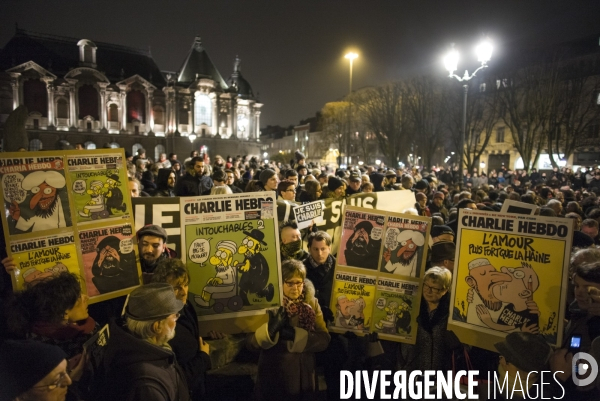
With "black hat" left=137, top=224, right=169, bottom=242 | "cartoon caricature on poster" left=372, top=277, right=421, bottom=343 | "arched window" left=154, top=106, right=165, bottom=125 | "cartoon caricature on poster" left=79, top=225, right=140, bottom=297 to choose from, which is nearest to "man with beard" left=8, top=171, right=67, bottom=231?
"cartoon caricature on poster" left=79, top=225, right=140, bottom=297

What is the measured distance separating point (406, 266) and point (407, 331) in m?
0.58

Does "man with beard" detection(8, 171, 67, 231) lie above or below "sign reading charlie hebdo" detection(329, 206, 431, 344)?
above

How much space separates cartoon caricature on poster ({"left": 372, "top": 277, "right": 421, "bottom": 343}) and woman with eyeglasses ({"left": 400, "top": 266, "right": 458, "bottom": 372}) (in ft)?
0.24

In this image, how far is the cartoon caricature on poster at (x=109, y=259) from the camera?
3.52 meters

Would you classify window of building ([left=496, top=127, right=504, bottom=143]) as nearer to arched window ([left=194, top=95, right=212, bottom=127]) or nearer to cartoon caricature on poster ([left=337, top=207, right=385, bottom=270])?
arched window ([left=194, top=95, right=212, bottom=127])

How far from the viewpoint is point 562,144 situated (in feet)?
105

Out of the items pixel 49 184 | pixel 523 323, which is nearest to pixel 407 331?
pixel 523 323

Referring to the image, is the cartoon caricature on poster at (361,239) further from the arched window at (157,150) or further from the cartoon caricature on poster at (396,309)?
the arched window at (157,150)

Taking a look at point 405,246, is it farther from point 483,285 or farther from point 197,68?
point 197,68

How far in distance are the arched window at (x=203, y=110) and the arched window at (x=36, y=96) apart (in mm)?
19808

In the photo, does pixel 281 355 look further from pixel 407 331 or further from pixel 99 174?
pixel 99 174

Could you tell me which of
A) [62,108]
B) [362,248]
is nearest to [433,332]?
[362,248]

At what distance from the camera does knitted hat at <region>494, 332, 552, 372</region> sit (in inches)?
107

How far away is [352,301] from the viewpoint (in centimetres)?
367
